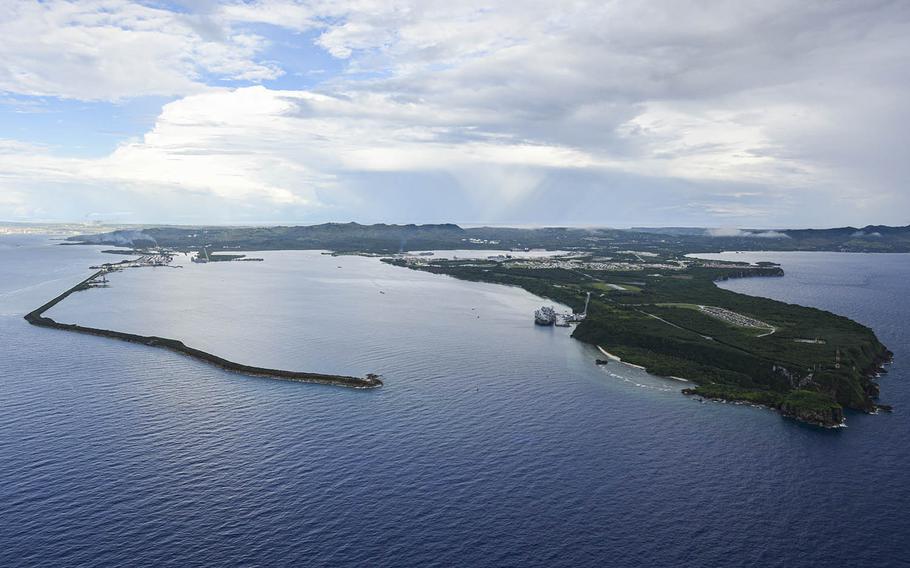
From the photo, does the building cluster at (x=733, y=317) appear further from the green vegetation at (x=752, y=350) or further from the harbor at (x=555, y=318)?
the harbor at (x=555, y=318)

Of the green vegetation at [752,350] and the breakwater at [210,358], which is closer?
the green vegetation at [752,350]

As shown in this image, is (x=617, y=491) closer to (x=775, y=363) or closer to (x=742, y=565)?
(x=742, y=565)

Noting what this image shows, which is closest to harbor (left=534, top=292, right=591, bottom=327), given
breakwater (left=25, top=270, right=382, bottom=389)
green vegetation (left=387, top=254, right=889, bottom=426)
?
green vegetation (left=387, top=254, right=889, bottom=426)

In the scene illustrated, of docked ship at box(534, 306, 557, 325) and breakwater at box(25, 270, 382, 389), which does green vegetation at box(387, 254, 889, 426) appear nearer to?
docked ship at box(534, 306, 557, 325)

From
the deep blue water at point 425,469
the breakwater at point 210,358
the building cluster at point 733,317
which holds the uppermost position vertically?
the building cluster at point 733,317

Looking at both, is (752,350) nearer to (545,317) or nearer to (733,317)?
(733,317)

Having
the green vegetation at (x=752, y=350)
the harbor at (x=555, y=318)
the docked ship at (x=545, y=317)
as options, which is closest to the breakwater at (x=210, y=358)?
the green vegetation at (x=752, y=350)
